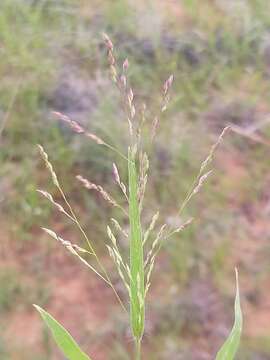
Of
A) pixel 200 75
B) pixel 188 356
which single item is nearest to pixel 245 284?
pixel 188 356

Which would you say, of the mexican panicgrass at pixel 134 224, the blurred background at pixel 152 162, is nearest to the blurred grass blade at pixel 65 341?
the mexican panicgrass at pixel 134 224

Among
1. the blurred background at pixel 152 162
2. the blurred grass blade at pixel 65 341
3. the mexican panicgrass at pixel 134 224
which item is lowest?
the blurred background at pixel 152 162

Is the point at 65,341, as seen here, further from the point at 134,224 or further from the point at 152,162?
the point at 152,162

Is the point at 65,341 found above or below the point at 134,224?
below

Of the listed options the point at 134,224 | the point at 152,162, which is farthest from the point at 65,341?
the point at 152,162

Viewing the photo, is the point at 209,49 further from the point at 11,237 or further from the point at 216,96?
the point at 11,237

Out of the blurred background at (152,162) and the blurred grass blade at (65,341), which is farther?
the blurred background at (152,162)

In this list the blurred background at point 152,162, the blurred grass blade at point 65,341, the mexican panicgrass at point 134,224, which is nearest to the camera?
the mexican panicgrass at point 134,224

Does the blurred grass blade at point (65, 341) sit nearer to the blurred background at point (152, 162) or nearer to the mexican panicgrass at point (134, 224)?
the mexican panicgrass at point (134, 224)
